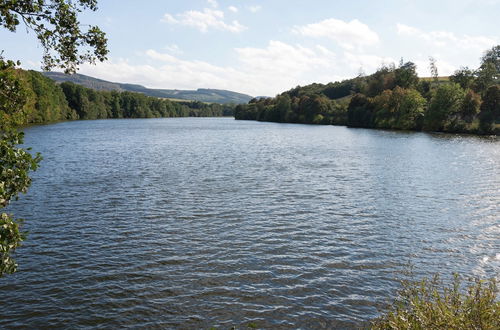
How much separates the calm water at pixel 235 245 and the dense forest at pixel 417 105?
6889 centimetres

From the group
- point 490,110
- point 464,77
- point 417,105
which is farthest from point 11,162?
point 464,77

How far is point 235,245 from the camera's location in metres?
17.8

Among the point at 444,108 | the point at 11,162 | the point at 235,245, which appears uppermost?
the point at 444,108

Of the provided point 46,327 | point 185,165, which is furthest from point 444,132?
point 46,327

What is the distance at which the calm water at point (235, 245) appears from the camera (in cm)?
1241

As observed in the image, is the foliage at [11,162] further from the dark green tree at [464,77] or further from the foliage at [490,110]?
the dark green tree at [464,77]

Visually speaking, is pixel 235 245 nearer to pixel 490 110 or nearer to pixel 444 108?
pixel 490 110

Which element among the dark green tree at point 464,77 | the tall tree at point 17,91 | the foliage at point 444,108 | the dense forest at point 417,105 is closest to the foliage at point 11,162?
the tall tree at point 17,91

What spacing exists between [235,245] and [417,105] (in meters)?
108

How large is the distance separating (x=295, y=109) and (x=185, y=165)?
150892mm

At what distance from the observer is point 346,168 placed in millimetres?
41969

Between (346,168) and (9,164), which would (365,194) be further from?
(9,164)

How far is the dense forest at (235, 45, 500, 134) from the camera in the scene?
94500 millimetres

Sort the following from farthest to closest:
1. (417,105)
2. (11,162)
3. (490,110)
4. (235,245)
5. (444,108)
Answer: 1. (417,105)
2. (444,108)
3. (490,110)
4. (235,245)
5. (11,162)
